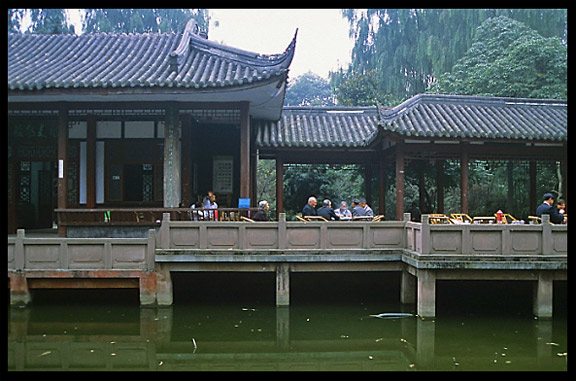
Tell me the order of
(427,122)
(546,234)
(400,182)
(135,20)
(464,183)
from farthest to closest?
(135,20)
(427,122)
(464,183)
(400,182)
(546,234)

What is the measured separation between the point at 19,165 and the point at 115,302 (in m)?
4.56

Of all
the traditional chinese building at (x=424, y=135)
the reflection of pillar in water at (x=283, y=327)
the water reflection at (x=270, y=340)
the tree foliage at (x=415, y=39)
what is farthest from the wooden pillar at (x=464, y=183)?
the tree foliage at (x=415, y=39)

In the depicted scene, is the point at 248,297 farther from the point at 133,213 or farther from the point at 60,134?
the point at 60,134

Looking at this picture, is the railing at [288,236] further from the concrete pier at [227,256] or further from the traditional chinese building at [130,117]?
the traditional chinese building at [130,117]

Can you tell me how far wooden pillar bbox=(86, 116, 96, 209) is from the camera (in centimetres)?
1173

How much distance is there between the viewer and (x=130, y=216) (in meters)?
11.0

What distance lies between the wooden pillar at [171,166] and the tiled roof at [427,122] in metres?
3.11

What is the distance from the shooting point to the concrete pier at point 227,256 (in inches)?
367

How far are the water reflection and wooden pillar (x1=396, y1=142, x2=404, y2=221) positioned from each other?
2905mm

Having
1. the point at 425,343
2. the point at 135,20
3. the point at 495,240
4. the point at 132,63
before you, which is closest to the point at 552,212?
the point at 495,240

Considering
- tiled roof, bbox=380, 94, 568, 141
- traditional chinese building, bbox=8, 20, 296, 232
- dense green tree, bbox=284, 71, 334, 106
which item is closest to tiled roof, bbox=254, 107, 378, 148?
traditional chinese building, bbox=8, 20, 296, 232

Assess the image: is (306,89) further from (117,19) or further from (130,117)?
(130,117)

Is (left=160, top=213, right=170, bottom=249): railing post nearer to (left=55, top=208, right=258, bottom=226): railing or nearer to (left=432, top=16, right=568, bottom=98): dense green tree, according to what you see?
(left=55, top=208, right=258, bottom=226): railing

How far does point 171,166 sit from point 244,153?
1.51m
